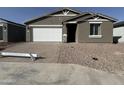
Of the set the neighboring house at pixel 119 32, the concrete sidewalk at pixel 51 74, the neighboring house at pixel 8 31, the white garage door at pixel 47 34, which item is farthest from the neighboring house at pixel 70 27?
the concrete sidewalk at pixel 51 74

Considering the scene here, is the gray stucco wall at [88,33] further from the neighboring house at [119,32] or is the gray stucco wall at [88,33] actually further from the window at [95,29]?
the neighboring house at [119,32]

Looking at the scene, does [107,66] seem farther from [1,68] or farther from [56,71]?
[1,68]

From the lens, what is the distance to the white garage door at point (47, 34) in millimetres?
26191

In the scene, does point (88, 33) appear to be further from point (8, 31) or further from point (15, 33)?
point (15, 33)

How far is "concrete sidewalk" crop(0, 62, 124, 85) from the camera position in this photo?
730cm

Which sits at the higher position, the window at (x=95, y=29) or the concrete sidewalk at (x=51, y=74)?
the window at (x=95, y=29)

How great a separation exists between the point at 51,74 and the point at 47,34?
18.3m

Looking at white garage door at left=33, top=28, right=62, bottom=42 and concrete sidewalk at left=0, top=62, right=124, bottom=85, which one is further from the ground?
white garage door at left=33, top=28, right=62, bottom=42

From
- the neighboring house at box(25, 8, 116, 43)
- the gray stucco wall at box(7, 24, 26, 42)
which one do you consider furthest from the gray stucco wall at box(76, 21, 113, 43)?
the gray stucco wall at box(7, 24, 26, 42)

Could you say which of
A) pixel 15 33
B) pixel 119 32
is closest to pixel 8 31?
pixel 15 33

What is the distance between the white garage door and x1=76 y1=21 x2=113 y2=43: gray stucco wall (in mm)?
3519

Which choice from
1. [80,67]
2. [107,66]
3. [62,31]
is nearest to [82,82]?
[80,67]

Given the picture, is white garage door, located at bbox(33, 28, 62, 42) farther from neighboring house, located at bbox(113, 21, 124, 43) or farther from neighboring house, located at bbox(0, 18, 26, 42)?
neighboring house, located at bbox(113, 21, 124, 43)
